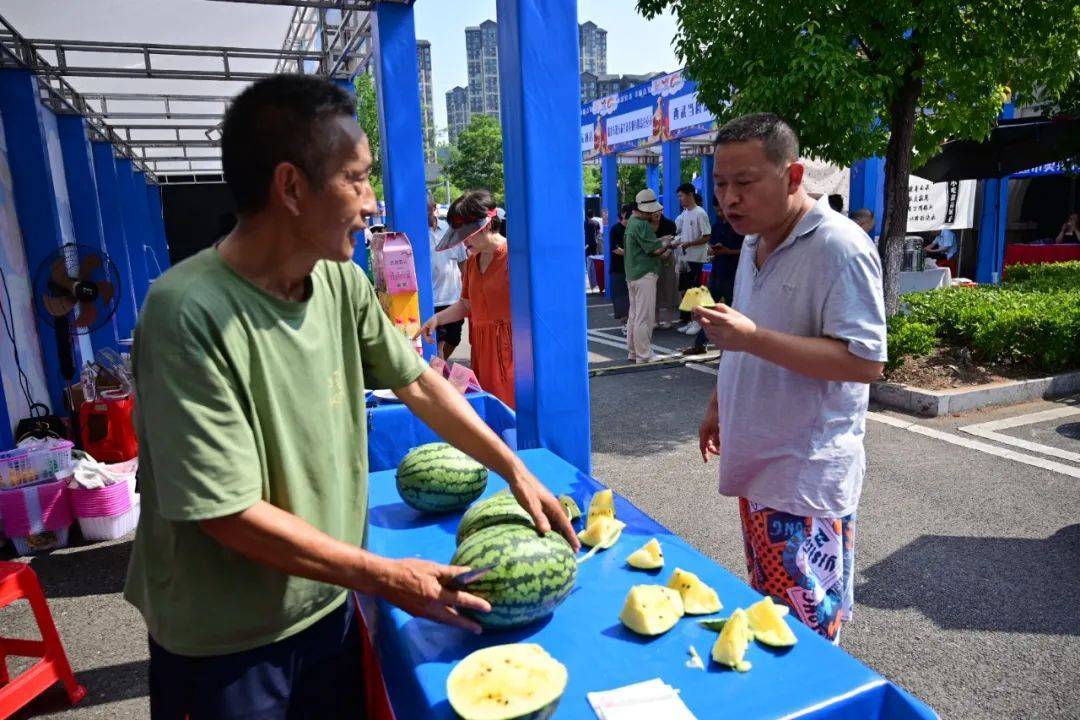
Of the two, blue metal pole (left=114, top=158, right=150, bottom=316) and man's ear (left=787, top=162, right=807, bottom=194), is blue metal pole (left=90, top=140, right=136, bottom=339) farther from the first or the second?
man's ear (left=787, top=162, right=807, bottom=194)

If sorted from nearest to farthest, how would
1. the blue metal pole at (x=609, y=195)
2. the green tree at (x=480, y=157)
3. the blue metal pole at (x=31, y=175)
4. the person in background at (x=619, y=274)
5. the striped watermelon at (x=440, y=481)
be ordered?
the striped watermelon at (x=440, y=481) → the blue metal pole at (x=31, y=175) → the person in background at (x=619, y=274) → the blue metal pole at (x=609, y=195) → the green tree at (x=480, y=157)

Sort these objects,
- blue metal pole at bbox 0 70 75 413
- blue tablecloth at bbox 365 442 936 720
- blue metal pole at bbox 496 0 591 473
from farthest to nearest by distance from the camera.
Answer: blue metal pole at bbox 0 70 75 413, blue metal pole at bbox 496 0 591 473, blue tablecloth at bbox 365 442 936 720

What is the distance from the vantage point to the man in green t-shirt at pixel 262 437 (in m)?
1.31

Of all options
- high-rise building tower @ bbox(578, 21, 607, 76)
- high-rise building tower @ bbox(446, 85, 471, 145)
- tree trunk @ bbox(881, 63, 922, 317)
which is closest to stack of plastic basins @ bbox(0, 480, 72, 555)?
tree trunk @ bbox(881, 63, 922, 317)

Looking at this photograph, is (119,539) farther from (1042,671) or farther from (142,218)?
(142,218)

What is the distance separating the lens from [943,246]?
55.6 ft

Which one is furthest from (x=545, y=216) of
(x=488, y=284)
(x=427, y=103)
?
(x=427, y=103)

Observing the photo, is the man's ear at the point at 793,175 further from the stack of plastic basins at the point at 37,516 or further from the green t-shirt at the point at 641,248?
the green t-shirt at the point at 641,248

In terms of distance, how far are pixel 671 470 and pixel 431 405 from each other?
4150mm

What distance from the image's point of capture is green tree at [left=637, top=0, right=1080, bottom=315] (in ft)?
21.6

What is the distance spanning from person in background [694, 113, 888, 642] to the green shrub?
5738 mm

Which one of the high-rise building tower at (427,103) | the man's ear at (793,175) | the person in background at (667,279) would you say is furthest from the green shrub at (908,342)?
the high-rise building tower at (427,103)

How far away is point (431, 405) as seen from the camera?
1949mm

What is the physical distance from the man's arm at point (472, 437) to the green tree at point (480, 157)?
4547cm
